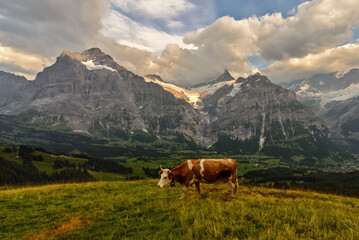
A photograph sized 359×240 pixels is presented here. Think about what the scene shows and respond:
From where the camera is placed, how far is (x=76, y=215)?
1302 centimetres

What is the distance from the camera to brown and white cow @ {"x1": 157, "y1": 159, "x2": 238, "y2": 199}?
15.6 metres

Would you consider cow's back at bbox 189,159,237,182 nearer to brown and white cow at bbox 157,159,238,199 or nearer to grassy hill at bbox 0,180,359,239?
brown and white cow at bbox 157,159,238,199

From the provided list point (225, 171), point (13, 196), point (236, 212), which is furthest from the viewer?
point (13, 196)

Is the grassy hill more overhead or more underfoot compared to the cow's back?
more underfoot

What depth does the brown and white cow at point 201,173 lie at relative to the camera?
614 inches

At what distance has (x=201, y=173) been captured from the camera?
15664mm

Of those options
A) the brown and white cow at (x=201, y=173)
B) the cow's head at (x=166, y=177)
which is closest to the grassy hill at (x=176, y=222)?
the brown and white cow at (x=201, y=173)

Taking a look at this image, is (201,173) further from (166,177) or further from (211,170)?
(166,177)

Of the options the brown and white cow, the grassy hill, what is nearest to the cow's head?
the brown and white cow

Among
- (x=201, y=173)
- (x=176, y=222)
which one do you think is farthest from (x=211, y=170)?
(x=176, y=222)

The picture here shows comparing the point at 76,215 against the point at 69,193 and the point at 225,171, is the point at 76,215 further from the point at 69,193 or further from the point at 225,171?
the point at 225,171

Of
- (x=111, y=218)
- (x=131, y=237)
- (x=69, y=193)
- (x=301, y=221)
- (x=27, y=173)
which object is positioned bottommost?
(x=27, y=173)

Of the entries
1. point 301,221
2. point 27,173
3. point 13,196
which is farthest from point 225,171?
point 27,173

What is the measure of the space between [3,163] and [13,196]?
555 ft
